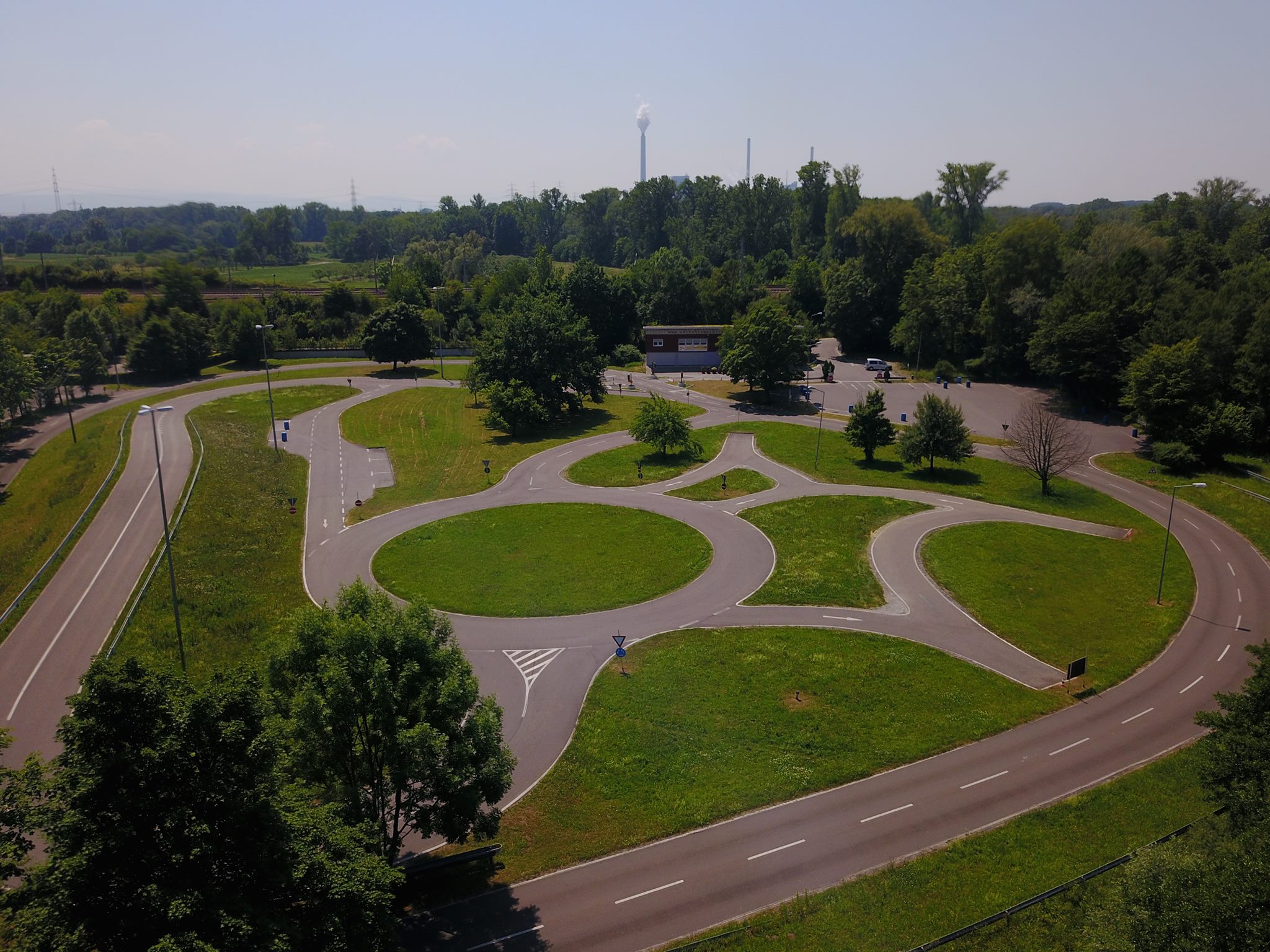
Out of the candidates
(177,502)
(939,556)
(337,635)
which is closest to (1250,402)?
(939,556)

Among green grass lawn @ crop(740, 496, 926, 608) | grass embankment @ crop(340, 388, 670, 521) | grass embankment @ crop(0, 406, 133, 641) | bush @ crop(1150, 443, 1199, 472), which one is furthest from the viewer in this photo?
bush @ crop(1150, 443, 1199, 472)

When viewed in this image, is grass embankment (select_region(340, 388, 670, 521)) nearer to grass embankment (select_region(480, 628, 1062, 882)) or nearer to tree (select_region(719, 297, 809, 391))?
tree (select_region(719, 297, 809, 391))

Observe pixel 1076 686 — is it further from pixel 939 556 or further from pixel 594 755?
pixel 594 755

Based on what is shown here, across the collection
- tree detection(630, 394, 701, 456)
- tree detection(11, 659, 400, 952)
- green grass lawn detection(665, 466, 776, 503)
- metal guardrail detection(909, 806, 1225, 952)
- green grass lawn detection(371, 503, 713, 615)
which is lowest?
metal guardrail detection(909, 806, 1225, 952)

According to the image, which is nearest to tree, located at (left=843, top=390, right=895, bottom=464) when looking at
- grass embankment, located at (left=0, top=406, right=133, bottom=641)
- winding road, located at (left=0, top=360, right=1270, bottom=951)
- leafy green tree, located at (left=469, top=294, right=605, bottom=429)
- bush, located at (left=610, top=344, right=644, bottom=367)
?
winding road, located at (left=0, top=360, right=1270, bottom=951)

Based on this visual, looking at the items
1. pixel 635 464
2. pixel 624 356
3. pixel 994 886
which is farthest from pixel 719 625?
pixel 624 356

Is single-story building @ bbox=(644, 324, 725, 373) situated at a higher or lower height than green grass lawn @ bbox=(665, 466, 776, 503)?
higher
